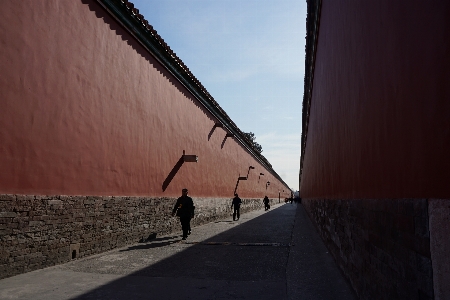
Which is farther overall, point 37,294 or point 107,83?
point 107,83

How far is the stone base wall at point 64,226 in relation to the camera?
5.00 metres

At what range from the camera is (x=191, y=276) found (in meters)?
5.12

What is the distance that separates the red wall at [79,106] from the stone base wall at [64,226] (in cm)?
22

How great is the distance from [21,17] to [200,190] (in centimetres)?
956

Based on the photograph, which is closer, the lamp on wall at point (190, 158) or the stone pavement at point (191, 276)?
the stone pavement at point (191, 276)

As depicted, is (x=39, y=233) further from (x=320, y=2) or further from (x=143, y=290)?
(x=320, y=2)

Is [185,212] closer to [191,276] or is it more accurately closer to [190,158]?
[190,158]

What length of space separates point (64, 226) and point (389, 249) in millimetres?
5243

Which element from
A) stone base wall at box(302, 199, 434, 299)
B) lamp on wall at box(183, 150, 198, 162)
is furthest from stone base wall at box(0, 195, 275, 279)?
stone base wall at box(302, 199, 434, 299)

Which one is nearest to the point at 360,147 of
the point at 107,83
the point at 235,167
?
the point at 107,83

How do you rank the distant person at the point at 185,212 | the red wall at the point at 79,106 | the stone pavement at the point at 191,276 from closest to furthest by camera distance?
1. the stone pavement at the point at 191,276
2. the red wall at the point at 79,106
3. the distant person at the point at 185,212

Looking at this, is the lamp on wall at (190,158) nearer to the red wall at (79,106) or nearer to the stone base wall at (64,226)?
the red wall at (79,106)

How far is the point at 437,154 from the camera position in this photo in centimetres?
173

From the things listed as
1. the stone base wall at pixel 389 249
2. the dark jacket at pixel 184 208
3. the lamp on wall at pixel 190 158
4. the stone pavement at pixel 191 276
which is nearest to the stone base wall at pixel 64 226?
the stone pavement at pixel 191 276
